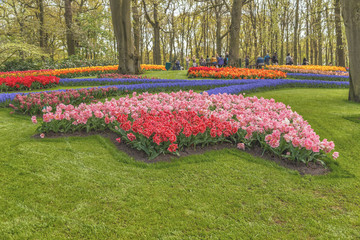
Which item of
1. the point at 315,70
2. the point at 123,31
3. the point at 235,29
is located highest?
the point at 235,29

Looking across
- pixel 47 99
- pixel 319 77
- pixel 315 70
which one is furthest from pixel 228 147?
pixel 315 70

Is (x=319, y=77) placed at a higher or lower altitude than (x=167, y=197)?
higher

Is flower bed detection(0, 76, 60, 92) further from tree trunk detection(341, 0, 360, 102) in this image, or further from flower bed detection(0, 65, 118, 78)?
tree trunk detection(341, 0, 360, 102)

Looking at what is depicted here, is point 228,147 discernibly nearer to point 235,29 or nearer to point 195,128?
point 195,128

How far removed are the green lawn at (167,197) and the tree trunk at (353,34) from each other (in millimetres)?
3441

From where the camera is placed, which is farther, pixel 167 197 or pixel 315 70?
pixel 315 70

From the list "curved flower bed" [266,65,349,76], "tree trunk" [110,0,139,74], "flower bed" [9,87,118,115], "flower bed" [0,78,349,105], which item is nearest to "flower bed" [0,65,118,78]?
"tree trunk" [110,0,139,74]

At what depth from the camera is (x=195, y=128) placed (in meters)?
3.81

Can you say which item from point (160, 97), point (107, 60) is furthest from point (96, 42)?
point (160, 97)

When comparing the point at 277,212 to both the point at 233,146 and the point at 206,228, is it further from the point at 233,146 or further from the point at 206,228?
the point at 233,146

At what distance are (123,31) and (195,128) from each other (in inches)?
435

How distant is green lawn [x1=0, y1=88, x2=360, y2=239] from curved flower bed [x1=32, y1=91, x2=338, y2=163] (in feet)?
1.00

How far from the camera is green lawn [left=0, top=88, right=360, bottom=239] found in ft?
7.13

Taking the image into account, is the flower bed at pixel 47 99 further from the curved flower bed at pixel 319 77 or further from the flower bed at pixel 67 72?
the curved flower bed at pixel 319 77
